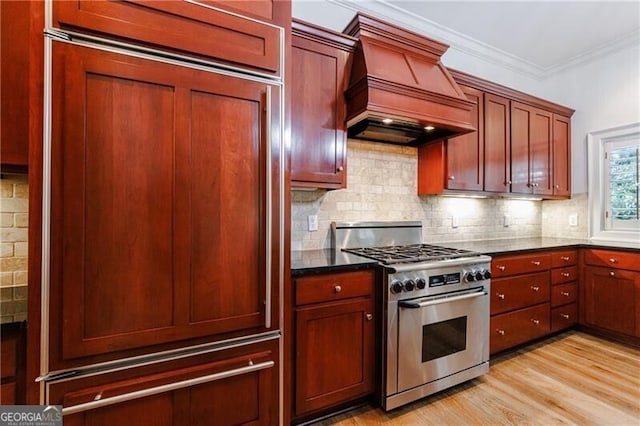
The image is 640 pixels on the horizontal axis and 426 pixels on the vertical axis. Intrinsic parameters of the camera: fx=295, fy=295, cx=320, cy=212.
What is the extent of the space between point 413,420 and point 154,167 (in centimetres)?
201

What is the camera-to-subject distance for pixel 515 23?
2.81 meters

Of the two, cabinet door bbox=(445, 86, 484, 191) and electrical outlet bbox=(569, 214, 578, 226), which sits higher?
cabinet door bbox=(445, 86, 484, 191)

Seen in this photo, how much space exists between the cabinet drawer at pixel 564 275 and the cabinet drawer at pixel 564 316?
0.87ft

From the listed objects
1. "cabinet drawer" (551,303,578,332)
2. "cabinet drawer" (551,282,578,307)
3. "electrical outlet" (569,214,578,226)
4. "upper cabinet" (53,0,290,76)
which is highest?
"upper cabinet" (53,0,290,76)

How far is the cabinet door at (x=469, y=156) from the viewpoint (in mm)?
2615

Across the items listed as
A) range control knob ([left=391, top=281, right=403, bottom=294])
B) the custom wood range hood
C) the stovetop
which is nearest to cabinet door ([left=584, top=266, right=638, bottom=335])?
the stovetop

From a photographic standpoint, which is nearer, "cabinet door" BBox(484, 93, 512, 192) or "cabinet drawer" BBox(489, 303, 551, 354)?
"cabinet drawer" BBox(489, 303, 551, 354)

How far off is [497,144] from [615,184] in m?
1.59

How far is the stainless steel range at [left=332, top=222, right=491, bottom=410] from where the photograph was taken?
1.81m

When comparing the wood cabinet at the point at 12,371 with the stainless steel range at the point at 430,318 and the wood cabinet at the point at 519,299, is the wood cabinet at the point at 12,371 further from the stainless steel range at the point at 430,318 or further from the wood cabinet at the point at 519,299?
the wood cabinet at the point at 519,299

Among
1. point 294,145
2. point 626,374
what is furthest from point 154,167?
point 626,374

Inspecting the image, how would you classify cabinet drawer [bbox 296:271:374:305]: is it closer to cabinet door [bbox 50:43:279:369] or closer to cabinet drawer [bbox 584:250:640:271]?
cabinet door [bbox 50:43:279:369]

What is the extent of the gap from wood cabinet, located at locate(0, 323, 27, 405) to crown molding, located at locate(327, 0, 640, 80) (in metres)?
2.94

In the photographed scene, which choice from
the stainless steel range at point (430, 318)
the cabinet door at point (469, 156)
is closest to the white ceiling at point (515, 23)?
the cabinet door at point (469, 156)
